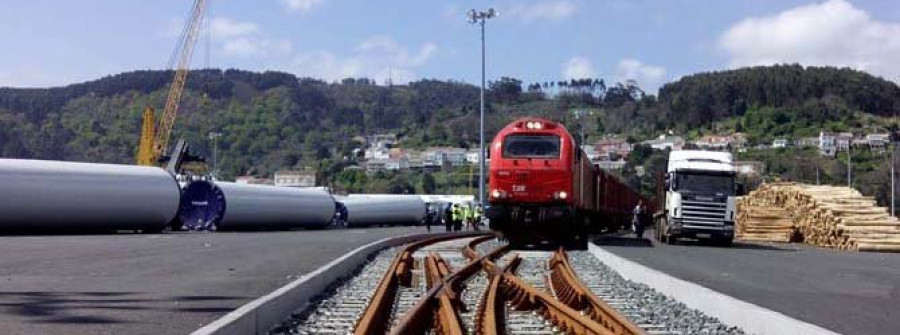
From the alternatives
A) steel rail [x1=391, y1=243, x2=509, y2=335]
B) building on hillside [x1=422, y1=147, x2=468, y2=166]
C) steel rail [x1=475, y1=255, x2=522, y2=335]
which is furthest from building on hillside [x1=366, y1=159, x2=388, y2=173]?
steel rail [x1=391, y1=243, x2=509, y2=335]

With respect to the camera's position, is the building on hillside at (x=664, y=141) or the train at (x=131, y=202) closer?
the train at (x=131, y=202)

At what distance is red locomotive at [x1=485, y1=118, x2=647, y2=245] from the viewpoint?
30969mm

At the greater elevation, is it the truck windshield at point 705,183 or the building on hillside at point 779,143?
the building on hillside at point 779,143

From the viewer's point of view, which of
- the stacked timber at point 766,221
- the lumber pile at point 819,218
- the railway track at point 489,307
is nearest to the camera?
the railway track at point 489,307

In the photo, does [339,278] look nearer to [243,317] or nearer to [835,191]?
[243,317]

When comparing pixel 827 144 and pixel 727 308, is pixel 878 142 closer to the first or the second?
pixel 827 144

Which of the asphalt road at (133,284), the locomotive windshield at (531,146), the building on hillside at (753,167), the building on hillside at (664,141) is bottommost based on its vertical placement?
the asphalt road at (133,284)

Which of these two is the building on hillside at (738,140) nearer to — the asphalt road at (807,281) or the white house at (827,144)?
the white house at (827,144)

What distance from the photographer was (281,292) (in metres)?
13.1

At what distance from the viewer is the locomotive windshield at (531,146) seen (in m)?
31.5

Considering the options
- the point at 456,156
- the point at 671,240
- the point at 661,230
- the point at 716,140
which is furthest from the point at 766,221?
the point at 456,156

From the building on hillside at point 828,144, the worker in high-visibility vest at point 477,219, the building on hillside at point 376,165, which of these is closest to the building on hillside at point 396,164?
the building on hillside at point 376,165

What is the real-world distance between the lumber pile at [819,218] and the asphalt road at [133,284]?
18515mm

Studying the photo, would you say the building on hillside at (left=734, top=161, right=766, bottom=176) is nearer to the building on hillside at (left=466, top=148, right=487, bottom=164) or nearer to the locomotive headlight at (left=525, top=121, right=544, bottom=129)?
the building on hillside at (left=466, top=148, right=487, bottom=164)
